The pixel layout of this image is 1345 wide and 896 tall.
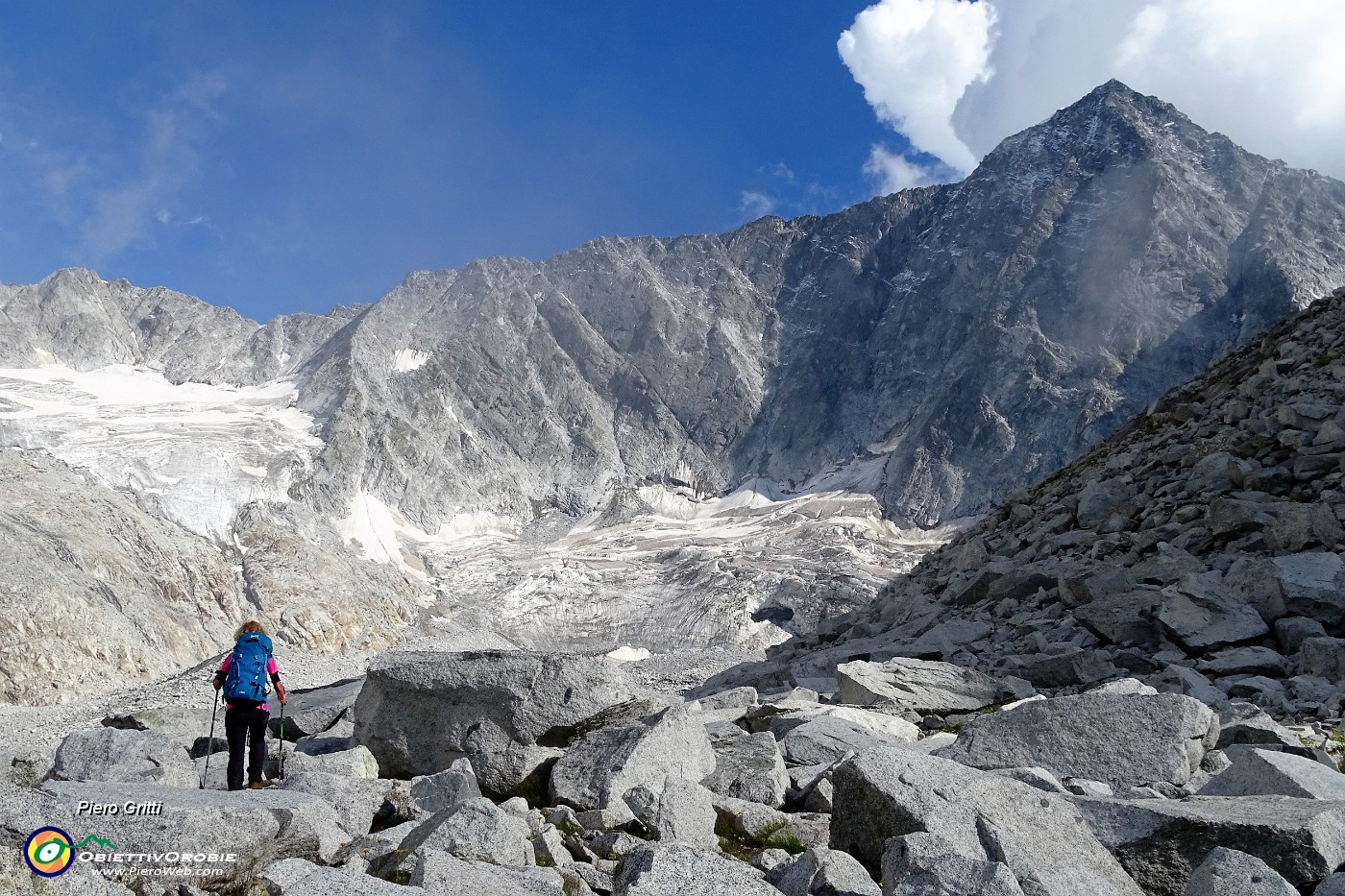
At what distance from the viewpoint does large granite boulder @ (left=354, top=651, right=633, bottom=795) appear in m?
8.23

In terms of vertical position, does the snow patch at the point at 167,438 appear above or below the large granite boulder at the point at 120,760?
above

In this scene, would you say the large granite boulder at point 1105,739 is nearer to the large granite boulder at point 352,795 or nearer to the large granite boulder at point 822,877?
the large granite boulder at point 822,877

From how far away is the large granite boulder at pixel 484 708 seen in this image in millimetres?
8227

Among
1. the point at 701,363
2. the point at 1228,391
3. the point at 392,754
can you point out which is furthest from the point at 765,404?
the point at 392,754

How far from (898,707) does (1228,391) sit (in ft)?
41.7

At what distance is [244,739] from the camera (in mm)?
8508

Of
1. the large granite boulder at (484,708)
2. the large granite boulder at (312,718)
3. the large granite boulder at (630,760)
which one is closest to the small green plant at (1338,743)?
the large granite boulder at (630,760)

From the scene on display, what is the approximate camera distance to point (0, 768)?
25.4 ft

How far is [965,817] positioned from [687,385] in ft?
467

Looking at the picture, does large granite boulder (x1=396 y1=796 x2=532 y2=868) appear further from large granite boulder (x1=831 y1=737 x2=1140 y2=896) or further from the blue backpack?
the blue backpack

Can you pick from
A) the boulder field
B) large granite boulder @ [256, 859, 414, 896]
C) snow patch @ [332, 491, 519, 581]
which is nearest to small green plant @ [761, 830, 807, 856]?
the boulder field

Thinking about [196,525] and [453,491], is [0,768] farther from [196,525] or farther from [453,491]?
[453,491]

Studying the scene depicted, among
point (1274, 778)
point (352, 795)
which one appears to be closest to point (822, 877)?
point (1274, 778)

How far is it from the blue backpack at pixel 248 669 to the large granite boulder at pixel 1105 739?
676 centimetres
